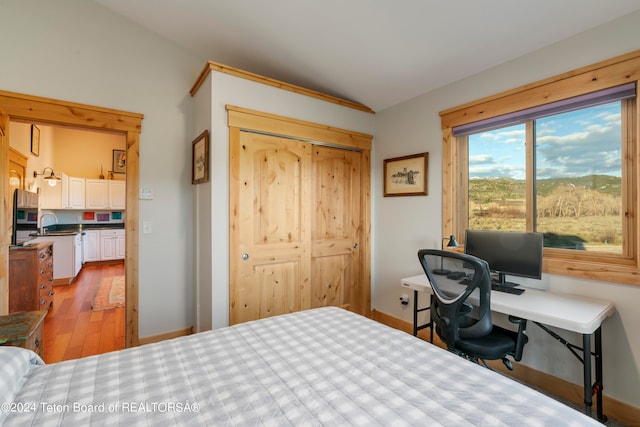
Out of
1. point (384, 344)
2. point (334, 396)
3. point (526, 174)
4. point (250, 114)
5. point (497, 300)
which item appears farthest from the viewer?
point (250, 114)

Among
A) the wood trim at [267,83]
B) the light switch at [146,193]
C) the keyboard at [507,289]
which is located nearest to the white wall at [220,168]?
the wood trim at [267,83]

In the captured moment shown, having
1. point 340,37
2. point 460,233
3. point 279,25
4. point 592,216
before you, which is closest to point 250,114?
point 279,25

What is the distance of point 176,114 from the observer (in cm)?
291

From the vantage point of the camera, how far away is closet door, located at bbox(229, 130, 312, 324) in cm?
252

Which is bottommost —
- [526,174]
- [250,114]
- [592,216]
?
[592,216]

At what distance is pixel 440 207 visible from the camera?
9.05 feet

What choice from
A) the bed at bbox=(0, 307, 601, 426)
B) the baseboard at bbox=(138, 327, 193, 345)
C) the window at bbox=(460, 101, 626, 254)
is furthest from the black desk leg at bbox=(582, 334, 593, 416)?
the baseboard at bbox=(138, 327, 193, 345)

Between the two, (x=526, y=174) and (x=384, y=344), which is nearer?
(x=384, y=344)

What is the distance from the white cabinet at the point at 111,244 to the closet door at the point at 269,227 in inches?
228

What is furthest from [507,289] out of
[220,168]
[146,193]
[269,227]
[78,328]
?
[78,328]

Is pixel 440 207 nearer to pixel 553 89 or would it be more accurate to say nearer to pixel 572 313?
pixel 553 89

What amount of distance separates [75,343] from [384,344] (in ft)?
10.2

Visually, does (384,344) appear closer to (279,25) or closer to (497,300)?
(497,300)

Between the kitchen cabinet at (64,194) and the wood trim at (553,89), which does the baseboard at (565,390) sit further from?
the kitchen cabinet at (64,194)
